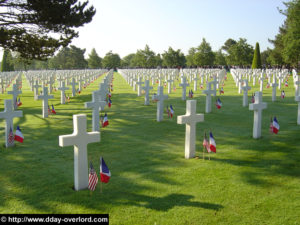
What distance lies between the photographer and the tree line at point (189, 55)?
15305 millimetres

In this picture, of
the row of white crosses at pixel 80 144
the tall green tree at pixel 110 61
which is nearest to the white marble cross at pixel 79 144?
the row of white crosses at pixel 80 144

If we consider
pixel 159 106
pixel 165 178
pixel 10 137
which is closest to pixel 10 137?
pixel 10 137

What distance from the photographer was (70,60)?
98.4 meters

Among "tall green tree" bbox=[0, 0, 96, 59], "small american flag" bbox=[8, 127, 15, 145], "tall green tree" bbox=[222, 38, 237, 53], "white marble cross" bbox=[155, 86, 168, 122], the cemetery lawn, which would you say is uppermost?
"tall green tree" bbox=[222, 38, 237, 53]

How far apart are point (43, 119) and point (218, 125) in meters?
5.72

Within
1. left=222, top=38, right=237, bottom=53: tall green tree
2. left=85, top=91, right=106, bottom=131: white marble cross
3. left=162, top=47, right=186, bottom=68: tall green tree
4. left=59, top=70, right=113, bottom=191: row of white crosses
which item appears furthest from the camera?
left=222, top=38, right=237, bottom=53: tall green tree

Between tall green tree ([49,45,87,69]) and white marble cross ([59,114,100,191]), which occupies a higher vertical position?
tall green tree ([49,45,87,69])

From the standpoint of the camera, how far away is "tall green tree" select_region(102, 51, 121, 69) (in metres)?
91.7

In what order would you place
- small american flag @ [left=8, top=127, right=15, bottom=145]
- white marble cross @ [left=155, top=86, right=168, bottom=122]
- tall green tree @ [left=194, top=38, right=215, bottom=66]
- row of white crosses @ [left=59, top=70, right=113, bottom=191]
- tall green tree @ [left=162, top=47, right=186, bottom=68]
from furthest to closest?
tall green tree @ [left=162, top=47, right=186, bottom=68] → tall green tree @ [left=194, top=38, right=215, bottom=66] → white marble cross @ [left=155, top=86, right=168, bottom=122] → small american flag @ [left=8, top=127, right=15, bottom=145] → row of white crosses @ [left=59, top=70, right=113, bottom=191]

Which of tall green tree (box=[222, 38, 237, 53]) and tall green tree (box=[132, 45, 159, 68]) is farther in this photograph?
tall green tree (box=[222, 38, 237, 53])

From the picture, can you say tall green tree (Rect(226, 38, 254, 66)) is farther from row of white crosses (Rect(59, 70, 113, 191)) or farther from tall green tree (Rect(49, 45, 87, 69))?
tall green tree (Rect(49, 45, 87, 69))

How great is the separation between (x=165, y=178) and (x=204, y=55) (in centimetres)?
5752

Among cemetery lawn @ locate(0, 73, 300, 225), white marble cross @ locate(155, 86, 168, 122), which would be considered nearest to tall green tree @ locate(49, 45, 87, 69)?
white marble cross @ locate(155, 86, 168, 122)

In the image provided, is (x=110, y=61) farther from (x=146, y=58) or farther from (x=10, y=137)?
(x=10, y=137)
